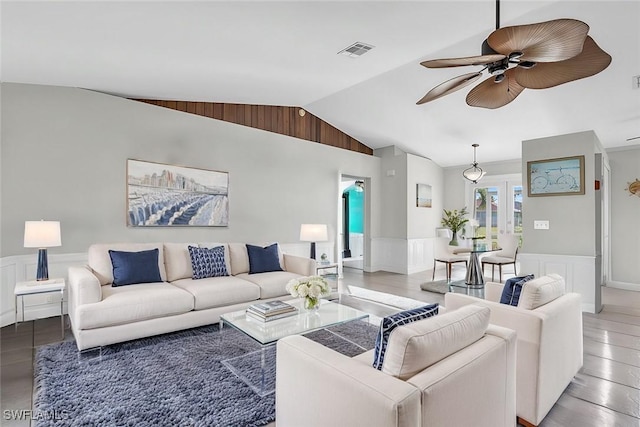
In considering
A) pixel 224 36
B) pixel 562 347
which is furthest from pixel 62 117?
pixel 562 347

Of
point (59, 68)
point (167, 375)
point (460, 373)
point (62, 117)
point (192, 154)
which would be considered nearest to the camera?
point (460, 373)

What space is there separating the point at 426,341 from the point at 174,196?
13.5 feet

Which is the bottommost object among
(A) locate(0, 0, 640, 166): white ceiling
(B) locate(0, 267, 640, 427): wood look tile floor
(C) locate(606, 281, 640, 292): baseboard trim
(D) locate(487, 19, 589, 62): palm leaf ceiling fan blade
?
(B) locate(0, 267, 640, 427): wood look tile floor

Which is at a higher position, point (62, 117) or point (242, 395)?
point (62, 117)

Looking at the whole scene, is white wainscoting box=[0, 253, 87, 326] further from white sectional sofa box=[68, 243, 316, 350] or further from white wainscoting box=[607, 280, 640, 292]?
white wainscoting box=[607, 280, 640, 292]

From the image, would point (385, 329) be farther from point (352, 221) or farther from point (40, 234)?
point (352, 221)

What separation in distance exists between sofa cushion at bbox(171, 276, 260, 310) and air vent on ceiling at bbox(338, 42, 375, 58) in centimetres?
270

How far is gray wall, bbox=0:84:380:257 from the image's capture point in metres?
3.54

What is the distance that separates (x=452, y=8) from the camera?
9.04 feet

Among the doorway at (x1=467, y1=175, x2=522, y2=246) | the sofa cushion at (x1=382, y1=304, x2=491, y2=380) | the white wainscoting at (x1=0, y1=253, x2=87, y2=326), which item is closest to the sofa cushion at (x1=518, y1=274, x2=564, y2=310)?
the sofa cushion at (x1=382, y1=304, x2=491, y2=380)

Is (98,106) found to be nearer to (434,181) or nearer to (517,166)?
(434,181)

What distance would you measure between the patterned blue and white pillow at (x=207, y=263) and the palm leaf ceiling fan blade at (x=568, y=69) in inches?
137

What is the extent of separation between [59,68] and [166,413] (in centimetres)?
332

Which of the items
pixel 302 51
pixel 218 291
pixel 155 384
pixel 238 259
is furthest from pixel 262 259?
pixel 302 51
